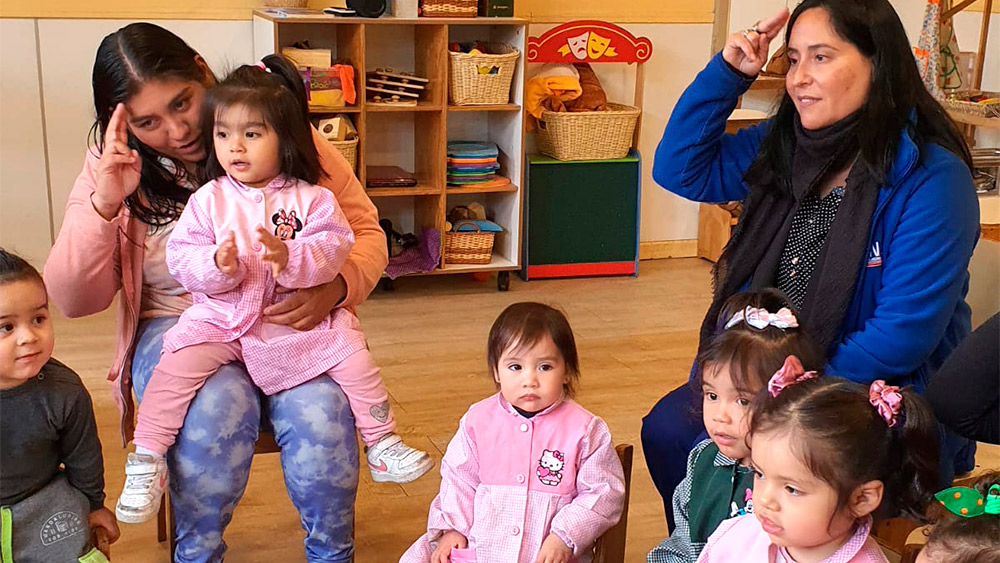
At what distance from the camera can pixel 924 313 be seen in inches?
76.0

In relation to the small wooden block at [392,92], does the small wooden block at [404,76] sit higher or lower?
higher

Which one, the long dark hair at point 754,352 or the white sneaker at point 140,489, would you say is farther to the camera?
the white sneaker at point 140,489

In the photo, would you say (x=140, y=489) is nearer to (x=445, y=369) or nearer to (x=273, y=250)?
(x=273, y=250)

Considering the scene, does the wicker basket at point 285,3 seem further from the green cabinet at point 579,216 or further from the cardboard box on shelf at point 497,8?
the green cabinet at point 579,216

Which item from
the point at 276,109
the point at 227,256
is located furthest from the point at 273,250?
the point at 276,109

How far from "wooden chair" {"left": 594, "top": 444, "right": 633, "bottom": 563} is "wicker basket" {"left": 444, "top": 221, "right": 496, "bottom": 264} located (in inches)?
94.3

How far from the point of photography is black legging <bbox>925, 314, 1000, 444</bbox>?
62.6 inches

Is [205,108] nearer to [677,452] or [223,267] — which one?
[223,267]

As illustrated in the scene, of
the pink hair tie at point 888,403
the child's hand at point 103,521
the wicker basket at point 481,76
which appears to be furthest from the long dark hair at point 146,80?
the wicker basket at point 481,76

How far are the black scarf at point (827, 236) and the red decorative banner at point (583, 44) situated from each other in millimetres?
2298

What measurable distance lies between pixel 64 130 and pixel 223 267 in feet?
8.01

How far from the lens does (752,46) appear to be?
2.16 meters

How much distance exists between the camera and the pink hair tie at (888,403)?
1.53 metres

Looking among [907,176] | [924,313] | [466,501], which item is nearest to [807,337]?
[924,313]
